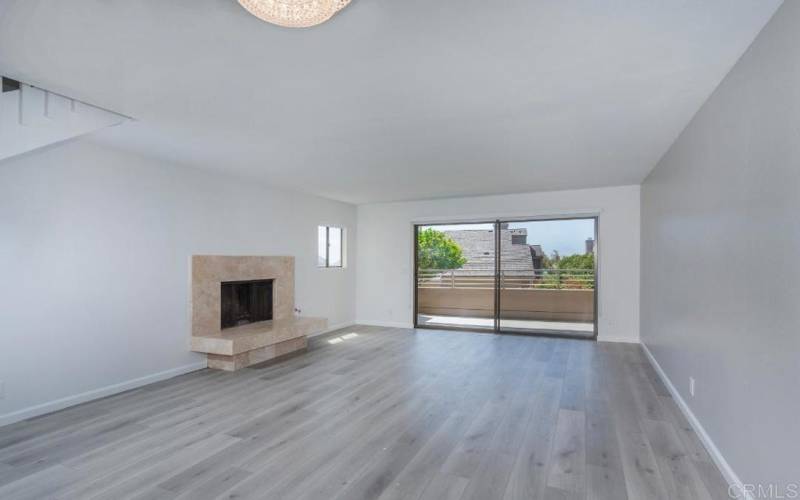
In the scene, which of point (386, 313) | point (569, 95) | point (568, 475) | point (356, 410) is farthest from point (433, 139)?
point (386, 313)

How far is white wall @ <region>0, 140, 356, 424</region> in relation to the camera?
3115 millimetres

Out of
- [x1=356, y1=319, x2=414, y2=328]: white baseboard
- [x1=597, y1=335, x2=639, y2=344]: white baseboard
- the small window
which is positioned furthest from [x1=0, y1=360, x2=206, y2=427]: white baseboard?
[x1=597, y1=335, x2=639, y2=344]: white baseboard

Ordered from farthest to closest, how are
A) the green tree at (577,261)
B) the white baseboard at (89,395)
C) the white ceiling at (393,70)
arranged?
the green tree at (577,261)
the white baseboard at (89,395)
the white ceiling at (393,70)

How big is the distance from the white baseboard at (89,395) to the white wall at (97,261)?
0.01 metres

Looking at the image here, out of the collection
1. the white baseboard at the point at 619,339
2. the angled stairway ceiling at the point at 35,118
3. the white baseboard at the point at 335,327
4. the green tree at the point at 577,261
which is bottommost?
the white baseboard at the point at 335,327

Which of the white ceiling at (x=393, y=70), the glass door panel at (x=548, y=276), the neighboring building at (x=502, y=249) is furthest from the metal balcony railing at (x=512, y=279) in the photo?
the white ceiling at (x=393, y=70)

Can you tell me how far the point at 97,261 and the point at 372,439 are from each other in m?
2.92

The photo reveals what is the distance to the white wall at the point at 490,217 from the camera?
5.89 metres

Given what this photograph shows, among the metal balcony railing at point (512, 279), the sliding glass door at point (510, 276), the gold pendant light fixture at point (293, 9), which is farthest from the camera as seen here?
the metal balcony railing at point (512, 279)

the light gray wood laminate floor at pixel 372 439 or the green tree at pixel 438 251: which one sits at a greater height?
the green tree at pixel 438 251

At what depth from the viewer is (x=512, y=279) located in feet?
25.4

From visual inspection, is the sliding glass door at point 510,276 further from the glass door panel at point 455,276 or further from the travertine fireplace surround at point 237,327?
the travertine fireplace surround at point 237,327

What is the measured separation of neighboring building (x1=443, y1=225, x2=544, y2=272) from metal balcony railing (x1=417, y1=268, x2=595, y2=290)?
0.40 feet

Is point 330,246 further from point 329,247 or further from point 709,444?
point 709,444
